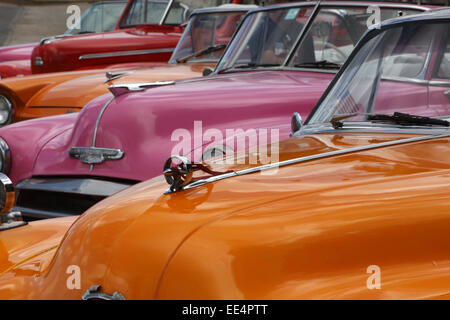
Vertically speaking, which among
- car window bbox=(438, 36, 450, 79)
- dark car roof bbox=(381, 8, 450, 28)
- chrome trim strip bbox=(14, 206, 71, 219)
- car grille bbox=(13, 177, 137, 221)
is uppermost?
dark car roof bbox=(381, 8, 450, 28)

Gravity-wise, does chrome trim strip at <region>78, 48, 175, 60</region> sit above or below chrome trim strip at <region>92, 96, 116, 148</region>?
above

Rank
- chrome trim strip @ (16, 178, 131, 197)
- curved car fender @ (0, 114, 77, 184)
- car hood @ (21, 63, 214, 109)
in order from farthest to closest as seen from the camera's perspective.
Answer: car hood @ (21, 63, 214, 109) → curved car fender @ (0, 114, 77, 184) → chrome trim strip @ (16, 178, 131, 197)

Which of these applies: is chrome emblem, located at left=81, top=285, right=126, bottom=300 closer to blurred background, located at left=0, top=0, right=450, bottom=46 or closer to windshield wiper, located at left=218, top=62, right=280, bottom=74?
windshield wiper, located at left=218, top=62, right=280, bottom=74

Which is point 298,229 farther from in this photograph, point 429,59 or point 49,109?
point 49,109

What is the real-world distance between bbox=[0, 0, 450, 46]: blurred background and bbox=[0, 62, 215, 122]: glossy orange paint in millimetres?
14838

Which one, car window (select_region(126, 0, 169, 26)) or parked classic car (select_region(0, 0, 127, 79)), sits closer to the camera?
car window (select_region(126, 0, 169, 26))

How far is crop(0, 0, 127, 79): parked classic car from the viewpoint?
406 inches

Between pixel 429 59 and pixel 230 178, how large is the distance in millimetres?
1117

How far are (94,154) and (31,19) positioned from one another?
66.6 feet

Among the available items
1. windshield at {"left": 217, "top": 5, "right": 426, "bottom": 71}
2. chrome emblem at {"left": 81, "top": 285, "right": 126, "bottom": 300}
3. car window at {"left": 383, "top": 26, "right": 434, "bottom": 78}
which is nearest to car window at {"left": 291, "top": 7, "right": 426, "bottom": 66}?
windshield at {"left": 217, "top": 5, "right": 426, "bottom": 71}

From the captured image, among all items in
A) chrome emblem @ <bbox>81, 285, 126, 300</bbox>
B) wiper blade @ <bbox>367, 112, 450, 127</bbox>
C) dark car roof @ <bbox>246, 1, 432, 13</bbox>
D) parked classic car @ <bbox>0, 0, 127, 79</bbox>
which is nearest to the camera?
chrome emblem @ <bbox>81, 285, 126, 300</bbox>

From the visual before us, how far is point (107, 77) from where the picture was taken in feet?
22.0

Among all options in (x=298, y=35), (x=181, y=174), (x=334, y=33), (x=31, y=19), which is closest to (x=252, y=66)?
(x=298, y=35)
